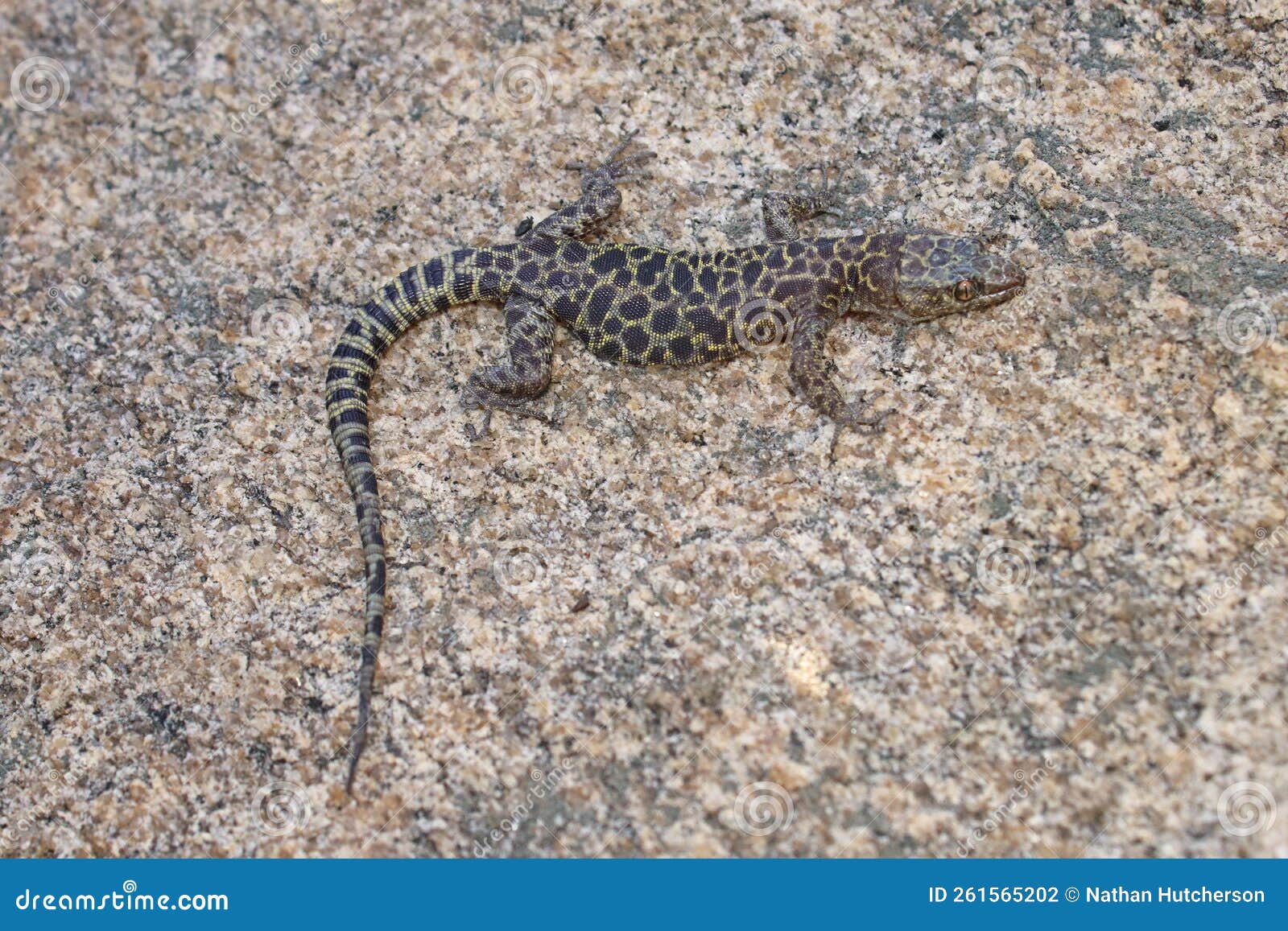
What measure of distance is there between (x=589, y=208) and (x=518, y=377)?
169 centimetres

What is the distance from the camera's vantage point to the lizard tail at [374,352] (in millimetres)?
7523

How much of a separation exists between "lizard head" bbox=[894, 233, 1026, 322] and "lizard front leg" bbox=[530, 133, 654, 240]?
8.07 ft

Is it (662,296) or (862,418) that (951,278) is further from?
(662,296)

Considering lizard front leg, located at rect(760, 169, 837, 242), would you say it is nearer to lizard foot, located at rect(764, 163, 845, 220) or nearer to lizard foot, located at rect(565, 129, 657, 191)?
lizard foot, located at rect(764, 163, 845, 220)

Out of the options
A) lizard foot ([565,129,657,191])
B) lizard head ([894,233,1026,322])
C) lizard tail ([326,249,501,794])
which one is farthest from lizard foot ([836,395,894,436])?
lizard tail ([326,249,501,794])

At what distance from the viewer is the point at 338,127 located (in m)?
9.51

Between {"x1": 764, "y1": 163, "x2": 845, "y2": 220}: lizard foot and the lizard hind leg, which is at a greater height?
{"x1": 764, "y1": 163, "x2": 845, "y2": 220}: lizard foot

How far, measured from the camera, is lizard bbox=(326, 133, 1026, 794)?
7.95 metres

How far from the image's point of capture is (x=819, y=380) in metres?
7.88

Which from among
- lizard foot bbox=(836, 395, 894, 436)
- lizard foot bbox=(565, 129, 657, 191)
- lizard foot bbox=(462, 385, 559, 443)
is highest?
lizard foot bbox=(565, 129, 657, 191)

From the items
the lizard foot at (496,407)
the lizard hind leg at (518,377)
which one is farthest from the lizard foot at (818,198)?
the lizard foot at (496,407)

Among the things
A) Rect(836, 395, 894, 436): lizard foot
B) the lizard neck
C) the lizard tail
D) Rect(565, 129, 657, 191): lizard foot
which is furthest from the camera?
Rect(565, 129, 657, 191): lizard foot

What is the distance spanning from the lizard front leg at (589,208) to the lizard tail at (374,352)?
0.63 m

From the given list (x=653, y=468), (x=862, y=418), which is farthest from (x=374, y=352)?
(x=862, y=418)
